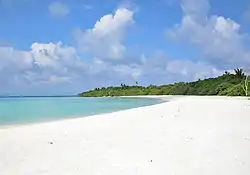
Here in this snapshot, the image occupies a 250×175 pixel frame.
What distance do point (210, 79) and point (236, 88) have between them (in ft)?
75.3

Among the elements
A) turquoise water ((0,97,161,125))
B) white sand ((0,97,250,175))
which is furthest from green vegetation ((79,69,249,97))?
white sand ((0,97,250,175))

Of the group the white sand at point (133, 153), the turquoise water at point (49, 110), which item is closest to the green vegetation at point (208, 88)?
the turquoise water at point (49, 110)

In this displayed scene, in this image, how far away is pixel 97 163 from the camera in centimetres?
524

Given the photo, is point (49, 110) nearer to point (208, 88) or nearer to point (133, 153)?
point (133, 153)

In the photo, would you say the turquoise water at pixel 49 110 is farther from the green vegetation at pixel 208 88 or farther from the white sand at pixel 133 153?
the green vegetation at pixel 208 88

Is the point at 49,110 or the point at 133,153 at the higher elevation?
the point at 133,153

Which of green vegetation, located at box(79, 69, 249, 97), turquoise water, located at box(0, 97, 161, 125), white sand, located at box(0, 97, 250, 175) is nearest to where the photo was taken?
white sand, located at box(0, 97, 250, 175)

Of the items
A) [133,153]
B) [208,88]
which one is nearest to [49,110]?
[133,153]

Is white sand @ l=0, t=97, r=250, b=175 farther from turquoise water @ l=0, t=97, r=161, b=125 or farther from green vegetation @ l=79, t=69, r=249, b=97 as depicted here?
green vegetation @ l=79, t=69, r=249, b=97

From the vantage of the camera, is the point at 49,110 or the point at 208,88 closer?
the point at 49,110

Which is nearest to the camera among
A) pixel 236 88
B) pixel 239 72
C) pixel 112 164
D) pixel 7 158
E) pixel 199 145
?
pixel 112 164

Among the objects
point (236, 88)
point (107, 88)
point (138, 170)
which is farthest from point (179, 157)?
point (107, 88)

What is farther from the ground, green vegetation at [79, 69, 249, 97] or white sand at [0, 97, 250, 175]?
green vegetation at [79, 69, 249, 97]

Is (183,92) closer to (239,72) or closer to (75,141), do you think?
(239,72)
